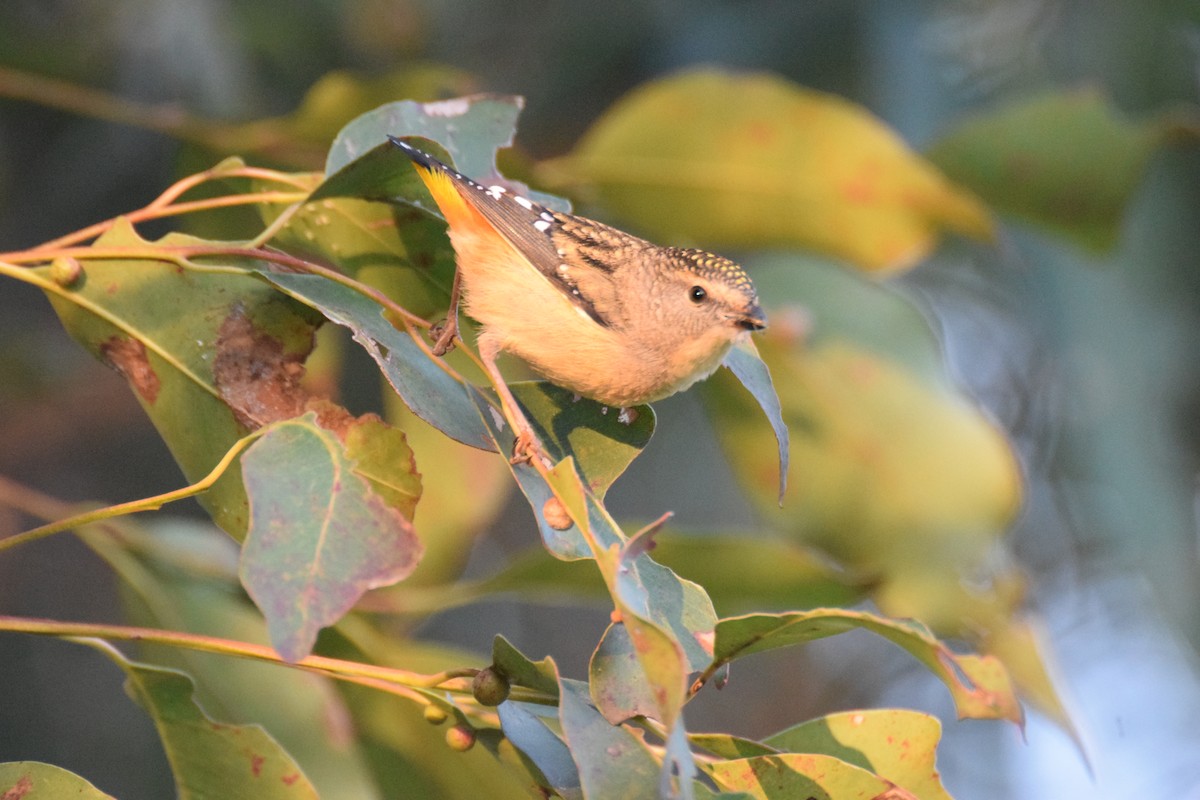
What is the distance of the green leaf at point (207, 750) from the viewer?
5.49 ft

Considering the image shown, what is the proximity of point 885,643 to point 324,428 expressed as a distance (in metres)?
4.74

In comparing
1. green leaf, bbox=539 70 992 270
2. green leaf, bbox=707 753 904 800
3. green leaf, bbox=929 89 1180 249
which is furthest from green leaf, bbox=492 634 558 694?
green leaf, bbox=929 89 1180 249

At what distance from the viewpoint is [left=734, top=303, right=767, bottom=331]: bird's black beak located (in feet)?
6.54

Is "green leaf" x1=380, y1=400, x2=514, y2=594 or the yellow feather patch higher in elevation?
the yellow feather patch

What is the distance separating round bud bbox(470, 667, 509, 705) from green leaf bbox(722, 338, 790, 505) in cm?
45

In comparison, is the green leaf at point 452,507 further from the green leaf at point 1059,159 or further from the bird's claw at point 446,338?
the green leaf at point 1059,159

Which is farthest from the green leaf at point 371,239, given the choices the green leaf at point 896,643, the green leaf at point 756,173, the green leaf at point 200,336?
the green leaf at point 756,173

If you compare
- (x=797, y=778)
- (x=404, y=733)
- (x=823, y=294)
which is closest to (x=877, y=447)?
(x=823, y=294)

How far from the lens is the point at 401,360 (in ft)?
5.09

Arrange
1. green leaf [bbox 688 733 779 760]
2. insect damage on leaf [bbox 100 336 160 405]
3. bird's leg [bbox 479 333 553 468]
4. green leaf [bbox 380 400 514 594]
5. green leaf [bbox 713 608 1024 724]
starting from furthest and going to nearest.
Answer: green leaf [bbox 380 400 514 594]
insect damage on leaf [bbox 100 336 160 405]
bird's leg [bbox 479 333 553 468]
green leaf [bbox 688 733 779 760]
green leaf [bbox 713 608 1024 724]

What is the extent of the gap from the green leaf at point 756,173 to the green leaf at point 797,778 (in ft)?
5.91

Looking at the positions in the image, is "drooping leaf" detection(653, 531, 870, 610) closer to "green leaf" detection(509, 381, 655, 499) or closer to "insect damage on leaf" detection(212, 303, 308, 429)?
"green leaf" detection(509, 381, 655, 499)

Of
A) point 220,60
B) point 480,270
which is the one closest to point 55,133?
point 220,60

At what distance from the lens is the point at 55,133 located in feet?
13.7
